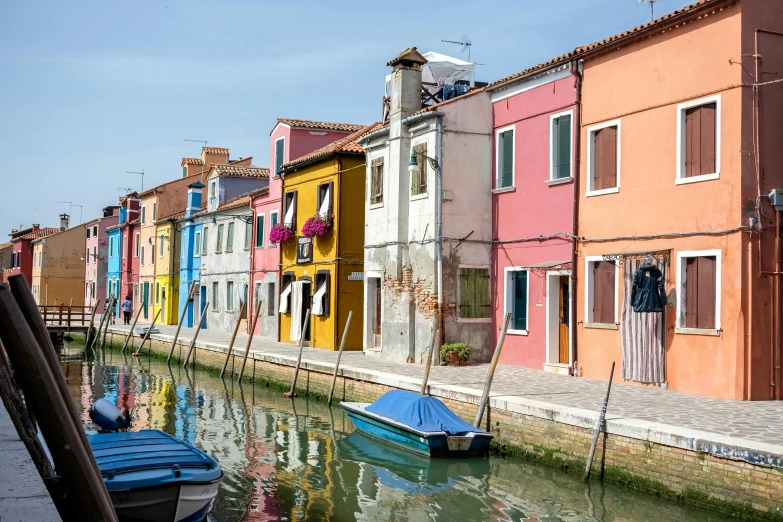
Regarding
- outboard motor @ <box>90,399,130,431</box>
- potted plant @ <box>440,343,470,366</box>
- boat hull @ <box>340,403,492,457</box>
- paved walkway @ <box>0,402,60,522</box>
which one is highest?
paved walkway @ <box>0,402,60,522</box>

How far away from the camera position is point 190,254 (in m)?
43.3

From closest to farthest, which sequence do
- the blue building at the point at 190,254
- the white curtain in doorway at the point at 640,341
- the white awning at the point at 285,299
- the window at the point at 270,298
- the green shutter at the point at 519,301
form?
the white curtain in doorway at the point at 640,341, the green shutter at the point at 519,301, the white awning at the point at 285,299, the window at the point at 270,298, the blue building at the point at 190,254

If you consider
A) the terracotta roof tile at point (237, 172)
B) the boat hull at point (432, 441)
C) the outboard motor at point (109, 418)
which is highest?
the terracotta roof tile at point (237, 172)

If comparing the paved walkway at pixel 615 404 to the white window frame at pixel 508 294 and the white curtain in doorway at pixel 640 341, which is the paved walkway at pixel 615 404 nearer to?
the white curtain in doorway at pixel 640 341

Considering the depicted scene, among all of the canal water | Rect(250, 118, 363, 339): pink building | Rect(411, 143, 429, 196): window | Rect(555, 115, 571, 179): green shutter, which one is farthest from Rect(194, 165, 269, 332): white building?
Rect(555, 115, 571, 179): green shutter

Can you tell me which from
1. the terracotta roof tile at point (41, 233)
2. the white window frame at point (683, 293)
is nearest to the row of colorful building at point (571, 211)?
the white window frame at point (683, 293)

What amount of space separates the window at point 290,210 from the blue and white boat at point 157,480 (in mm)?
20759

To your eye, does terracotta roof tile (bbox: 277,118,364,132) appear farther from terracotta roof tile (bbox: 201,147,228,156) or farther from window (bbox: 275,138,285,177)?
terracotta roof tile (bbox: 201,147,228,156)

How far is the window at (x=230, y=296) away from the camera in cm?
3809

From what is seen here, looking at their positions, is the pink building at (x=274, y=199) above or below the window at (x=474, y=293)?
above

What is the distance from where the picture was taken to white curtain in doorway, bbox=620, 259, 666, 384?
1575cm

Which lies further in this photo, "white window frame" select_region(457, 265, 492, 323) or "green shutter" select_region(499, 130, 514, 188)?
"white window frame" select_region(457, 265, 492, 323)

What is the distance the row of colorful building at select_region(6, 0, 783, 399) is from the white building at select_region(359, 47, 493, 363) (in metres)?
0.05

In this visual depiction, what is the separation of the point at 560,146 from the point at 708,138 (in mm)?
4226
